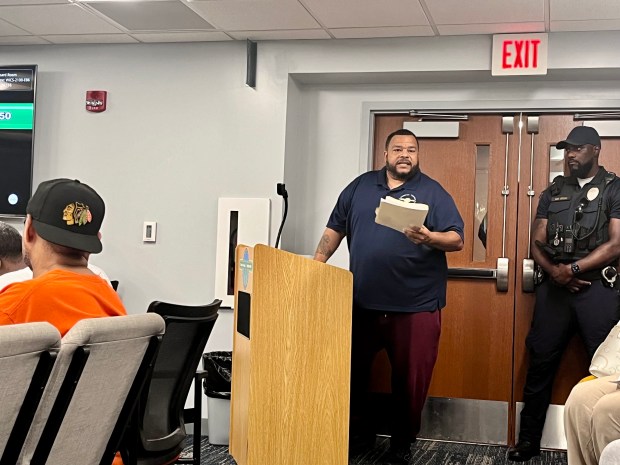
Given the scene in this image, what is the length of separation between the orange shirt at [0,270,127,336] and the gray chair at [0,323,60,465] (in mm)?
293

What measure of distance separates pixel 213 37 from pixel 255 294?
2849mm

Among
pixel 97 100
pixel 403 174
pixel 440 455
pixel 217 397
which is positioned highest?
pixel 97 100

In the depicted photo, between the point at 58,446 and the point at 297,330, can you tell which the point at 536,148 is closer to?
the point at 297,330

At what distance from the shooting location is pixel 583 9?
13.7 ft

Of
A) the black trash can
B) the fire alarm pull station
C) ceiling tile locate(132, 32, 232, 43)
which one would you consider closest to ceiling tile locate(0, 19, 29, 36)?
the fire alarm pull station

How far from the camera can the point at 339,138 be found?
5148 mm

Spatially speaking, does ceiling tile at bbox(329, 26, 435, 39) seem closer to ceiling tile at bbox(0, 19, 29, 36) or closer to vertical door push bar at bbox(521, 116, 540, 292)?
vertical door push bar at bbox(521, 116, 540, 292)

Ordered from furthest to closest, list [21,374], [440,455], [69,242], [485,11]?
[440,455] → [485,11] → [69,242] → [21,374]

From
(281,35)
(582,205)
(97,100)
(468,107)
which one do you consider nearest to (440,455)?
(582,205)

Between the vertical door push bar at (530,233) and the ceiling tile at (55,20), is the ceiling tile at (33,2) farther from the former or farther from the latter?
the vertical door push bar at (530,233)

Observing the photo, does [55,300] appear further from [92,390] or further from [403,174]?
[403,174]

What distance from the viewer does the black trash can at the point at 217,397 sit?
457 centimetres

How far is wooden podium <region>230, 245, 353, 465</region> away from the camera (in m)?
2.50

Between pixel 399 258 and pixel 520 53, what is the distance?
1.41 meters
